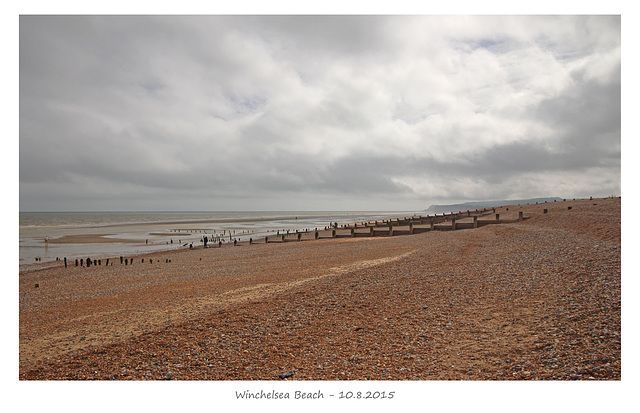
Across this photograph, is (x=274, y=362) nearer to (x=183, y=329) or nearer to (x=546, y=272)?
(x=183, y=329)

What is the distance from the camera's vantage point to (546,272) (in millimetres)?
9688

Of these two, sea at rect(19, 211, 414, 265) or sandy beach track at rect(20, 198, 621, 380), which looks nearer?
sandy beach track at rect(20, 198, 621, 380)

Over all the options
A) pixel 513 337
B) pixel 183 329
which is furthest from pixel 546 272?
pixel 183 329

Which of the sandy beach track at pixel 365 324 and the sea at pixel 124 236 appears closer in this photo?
the sandy beach track at pixel 365 324

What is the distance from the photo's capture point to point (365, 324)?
23.4 ft

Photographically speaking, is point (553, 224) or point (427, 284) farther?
point (553, 224)

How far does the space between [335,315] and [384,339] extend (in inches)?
66.2

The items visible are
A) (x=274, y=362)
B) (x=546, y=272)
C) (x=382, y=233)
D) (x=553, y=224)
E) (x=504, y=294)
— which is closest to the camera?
(x=274, y=362)

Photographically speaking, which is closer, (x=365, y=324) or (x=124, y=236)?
(x=365, y=324)

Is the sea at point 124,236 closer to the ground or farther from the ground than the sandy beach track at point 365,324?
closer to the ground

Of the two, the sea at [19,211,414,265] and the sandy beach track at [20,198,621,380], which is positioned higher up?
the sandy beach track at [20,198,621,380]

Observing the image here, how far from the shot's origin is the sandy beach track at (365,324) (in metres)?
5.29

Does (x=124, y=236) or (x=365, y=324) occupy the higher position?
(x=365, y=324)

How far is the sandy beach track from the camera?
529cm
